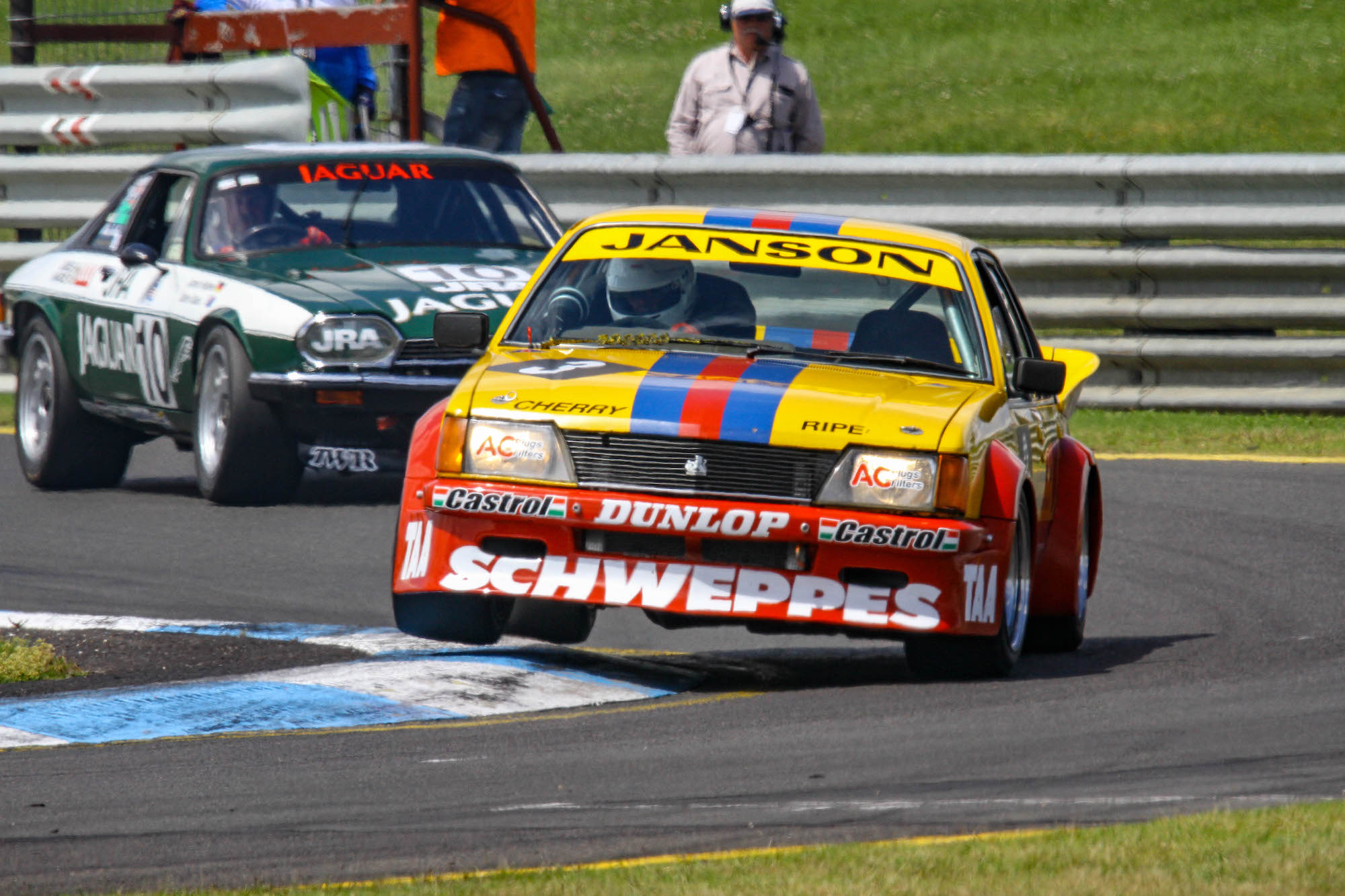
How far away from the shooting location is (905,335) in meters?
7.27

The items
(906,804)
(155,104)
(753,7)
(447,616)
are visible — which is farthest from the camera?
(155,104)

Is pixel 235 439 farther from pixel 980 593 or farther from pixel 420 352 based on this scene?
pixel 980 593

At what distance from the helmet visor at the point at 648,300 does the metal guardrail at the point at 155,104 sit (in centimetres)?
665

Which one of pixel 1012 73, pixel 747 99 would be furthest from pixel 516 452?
pixel 1012 73

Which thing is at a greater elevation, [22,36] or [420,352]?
[22,36]

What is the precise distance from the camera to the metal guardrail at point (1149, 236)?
40.2 ft

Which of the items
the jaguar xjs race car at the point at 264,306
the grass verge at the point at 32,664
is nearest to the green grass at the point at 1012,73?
the jaguar xjs race car at the point at 264,306

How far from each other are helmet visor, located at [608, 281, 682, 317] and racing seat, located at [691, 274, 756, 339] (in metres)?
0.07

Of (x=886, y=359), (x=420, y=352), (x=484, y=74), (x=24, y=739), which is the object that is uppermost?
(x=484, y=74)

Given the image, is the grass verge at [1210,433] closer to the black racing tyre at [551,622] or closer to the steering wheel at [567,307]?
the steering wheel at [567,307]

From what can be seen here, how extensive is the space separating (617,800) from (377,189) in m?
6.48

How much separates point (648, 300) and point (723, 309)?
24cm

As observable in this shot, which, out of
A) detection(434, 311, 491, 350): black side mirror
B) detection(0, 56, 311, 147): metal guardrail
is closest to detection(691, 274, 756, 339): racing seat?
detection(434, 311, 491, 350): black side mirror

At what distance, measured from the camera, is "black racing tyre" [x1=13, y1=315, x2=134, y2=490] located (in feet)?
36.9
